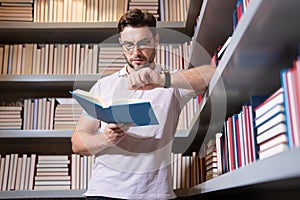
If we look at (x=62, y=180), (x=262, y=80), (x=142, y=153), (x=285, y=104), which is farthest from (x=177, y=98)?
(x=62, y=180)

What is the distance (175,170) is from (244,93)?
34.4 inches

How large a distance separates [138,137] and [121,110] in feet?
1.10

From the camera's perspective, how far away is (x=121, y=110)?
43.7 inches

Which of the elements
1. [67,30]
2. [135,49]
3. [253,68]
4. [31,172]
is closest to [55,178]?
[31,172]

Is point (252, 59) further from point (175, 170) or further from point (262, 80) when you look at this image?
point (175, 170)

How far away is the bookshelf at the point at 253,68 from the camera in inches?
29.8

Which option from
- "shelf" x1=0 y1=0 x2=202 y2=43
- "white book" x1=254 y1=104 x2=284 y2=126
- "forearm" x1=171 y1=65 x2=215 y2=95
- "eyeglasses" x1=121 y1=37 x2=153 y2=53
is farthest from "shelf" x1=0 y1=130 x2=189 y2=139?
"white book" x1=254 y1=104 x2=284 y2=126

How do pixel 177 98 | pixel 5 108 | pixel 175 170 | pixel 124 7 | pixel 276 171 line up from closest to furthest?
1. pixel 276 171
2. pixel 177 98
3. pixel 175 170
4. pixel 5 108
5. pixel 124 7

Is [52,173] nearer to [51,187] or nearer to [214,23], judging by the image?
[51,187]

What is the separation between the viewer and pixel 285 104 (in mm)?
729

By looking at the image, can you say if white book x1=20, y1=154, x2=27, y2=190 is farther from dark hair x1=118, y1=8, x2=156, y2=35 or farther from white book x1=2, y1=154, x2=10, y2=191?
dark hair x1=118, y1=8, x2=156, y2=35

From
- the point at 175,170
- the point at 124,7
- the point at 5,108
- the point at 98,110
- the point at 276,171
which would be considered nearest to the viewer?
the point at 276,171

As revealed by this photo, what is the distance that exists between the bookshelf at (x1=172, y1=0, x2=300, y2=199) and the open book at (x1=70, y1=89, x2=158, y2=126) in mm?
257

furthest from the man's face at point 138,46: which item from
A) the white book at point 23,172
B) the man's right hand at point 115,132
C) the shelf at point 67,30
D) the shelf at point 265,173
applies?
the white book at point 23,172
